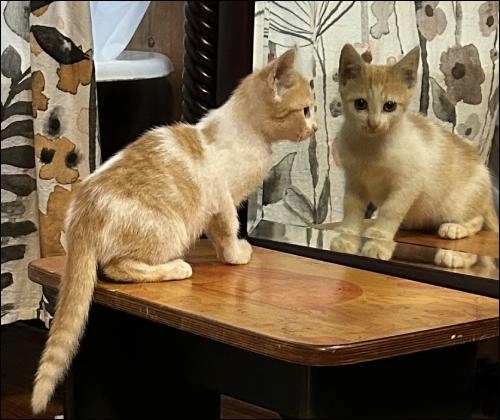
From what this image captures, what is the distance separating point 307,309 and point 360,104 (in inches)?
13.1

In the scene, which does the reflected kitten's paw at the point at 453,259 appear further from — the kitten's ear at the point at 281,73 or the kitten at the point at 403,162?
the kitten's ear at the point at 281,73

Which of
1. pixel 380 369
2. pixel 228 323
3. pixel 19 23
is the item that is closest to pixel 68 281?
pixel 228 323

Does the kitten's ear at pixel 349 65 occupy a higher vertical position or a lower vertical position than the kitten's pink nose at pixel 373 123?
higher

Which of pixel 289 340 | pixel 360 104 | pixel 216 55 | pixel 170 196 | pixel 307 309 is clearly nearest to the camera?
pixel 289 340

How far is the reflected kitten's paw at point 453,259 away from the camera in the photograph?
1074 mm


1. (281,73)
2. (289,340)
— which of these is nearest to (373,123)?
(281,73)

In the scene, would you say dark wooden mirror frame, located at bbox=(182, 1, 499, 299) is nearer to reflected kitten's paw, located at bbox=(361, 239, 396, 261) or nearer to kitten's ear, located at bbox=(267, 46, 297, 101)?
reflected kitten's paw, located at bbox=(361, 239, 396, 261)

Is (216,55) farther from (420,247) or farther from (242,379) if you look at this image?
(242,379)

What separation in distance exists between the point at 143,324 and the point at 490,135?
1.50ft

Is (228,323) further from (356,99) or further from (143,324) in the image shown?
(356,99)

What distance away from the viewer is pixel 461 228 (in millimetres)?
1092

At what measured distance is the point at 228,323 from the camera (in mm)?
866

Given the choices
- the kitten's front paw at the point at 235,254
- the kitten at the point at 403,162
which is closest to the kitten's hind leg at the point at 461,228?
the kitten at the point at 403,162

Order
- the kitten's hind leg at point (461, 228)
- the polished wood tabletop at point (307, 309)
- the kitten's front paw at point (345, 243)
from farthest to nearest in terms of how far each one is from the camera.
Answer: the kitten's front paw at point (345, 243) → the kitten's hind leg at point (461, 228) → the polished wood tabletop at point (307, 309)
